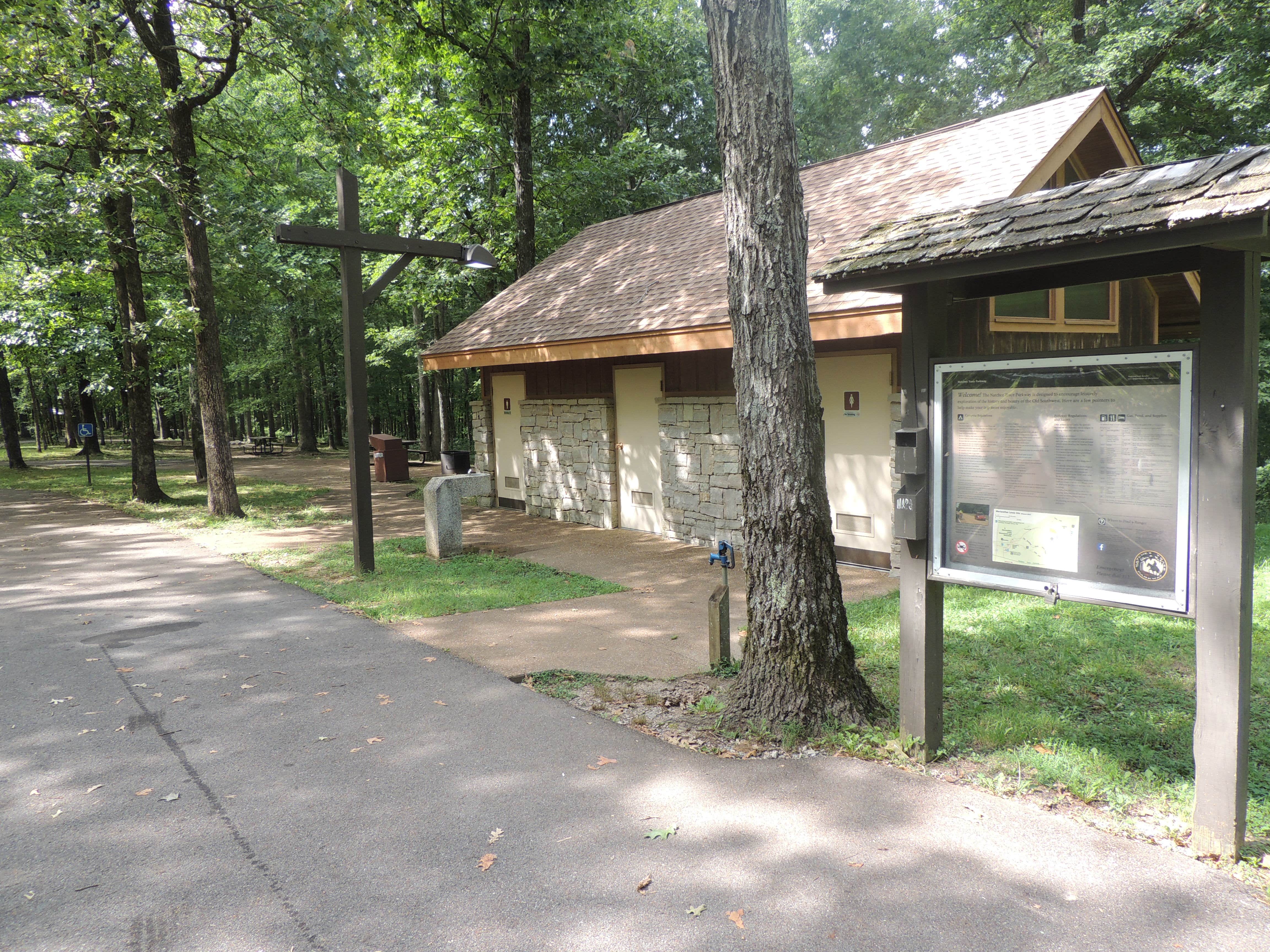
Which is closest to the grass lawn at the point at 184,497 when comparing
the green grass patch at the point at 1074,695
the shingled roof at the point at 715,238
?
the shingled roof at the point at 715,238

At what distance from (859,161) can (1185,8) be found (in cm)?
853

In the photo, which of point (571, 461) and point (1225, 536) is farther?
point (571, 461)

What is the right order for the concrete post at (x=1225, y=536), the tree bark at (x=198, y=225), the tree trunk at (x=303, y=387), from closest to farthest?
the concrete post at (x=1225, y=536)
the tree bark at (x=198, y=225)
the tree trunk at (x=303, y=387)

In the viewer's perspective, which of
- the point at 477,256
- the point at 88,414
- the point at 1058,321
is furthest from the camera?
the point at 88,414

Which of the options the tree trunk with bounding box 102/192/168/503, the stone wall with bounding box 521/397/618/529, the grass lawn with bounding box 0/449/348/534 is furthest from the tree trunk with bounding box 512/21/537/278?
the tree trunk with bounding box 102/192/168/503

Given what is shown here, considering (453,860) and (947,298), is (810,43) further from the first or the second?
(453,860)

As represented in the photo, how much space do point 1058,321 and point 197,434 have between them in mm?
20890

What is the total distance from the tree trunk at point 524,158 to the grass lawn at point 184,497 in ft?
20.1

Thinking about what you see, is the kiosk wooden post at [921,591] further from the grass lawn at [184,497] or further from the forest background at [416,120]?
the grass lawn at [184,497]

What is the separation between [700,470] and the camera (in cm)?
1050

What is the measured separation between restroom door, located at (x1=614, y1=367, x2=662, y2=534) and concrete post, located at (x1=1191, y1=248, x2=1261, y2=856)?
8.27 meters

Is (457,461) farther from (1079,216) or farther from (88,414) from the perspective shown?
(88,414)

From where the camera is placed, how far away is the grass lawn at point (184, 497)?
1318cm

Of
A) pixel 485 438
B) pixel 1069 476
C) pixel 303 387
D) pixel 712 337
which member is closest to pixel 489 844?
pixel 1069 476
